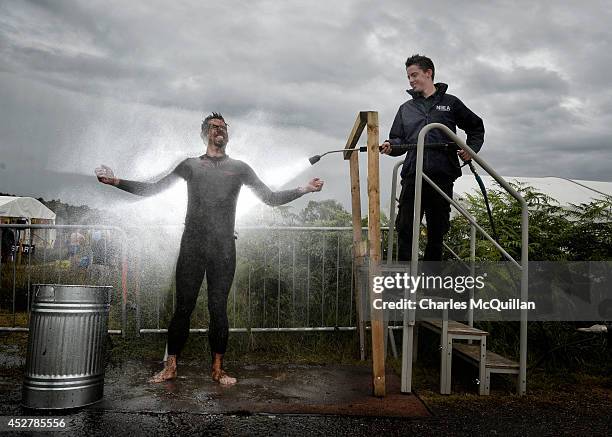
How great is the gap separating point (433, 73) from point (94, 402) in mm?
4370

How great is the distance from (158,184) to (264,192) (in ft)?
3.39

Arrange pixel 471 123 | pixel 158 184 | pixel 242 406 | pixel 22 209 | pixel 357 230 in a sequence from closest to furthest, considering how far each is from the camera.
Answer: pixel 242 406 → pixel 158 184 → pixel 471 123 → pixel 357 230 → pixel 22 209

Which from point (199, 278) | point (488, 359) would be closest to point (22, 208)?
point (199, 278)

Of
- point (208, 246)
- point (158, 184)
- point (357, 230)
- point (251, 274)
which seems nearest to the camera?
point (208, 246)

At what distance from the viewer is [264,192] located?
5.15 m

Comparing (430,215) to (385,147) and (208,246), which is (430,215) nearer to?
(385,147)

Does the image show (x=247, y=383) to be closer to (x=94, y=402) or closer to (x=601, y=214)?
(x=94, y=402)

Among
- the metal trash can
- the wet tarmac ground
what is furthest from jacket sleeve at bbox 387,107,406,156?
the metal trash can

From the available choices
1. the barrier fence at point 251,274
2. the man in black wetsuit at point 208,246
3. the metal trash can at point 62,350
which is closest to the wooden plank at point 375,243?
the man in black wetsuit at point 208,246

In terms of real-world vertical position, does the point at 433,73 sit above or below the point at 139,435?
above

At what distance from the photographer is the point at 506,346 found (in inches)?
235

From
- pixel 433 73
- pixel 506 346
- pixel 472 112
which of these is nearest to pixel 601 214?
pixel 506 346

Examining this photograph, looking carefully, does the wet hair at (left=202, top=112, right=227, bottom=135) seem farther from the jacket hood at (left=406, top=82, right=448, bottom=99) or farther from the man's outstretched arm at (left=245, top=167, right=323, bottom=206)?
the jacket hood at (left=406, top=82, right=448, bottom=99)

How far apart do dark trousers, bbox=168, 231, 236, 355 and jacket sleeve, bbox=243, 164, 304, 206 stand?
585mm
